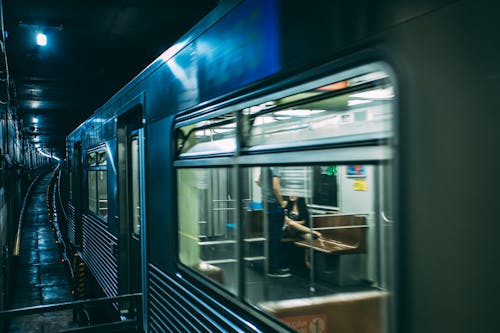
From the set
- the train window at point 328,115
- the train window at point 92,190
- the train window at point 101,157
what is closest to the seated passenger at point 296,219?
the train window at point 328,115

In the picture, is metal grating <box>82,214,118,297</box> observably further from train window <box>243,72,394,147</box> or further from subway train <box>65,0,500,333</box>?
train window <box>243,72,394,147</box>

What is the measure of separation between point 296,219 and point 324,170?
0.33 m

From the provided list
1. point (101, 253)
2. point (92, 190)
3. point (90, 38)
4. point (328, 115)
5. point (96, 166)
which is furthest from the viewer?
point (90, 38)

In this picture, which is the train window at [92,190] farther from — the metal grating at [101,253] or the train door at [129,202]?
the train door at [129,202]

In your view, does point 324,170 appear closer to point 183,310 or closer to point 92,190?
point 183,310

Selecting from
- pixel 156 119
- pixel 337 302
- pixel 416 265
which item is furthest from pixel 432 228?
pixel 156 119

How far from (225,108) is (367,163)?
115 centimetres

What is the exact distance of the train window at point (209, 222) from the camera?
2.65 metres

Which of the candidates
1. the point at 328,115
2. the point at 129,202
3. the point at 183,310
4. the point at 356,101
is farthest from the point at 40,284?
the point at 356,101

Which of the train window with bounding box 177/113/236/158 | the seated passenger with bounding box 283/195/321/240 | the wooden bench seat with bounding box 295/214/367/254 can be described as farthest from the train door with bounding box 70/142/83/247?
the seated passenger with bounding box 283/195/321/240

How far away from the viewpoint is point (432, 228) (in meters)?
1.26

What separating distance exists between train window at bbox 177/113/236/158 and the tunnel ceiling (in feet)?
18.0

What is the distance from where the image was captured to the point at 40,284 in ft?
36.7

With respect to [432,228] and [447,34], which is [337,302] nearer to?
[432,228]
